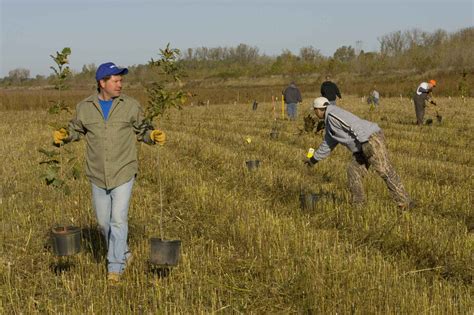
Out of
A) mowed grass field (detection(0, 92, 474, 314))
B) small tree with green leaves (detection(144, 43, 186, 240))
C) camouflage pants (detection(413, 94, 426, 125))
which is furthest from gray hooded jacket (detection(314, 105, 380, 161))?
camouflage pants (detection(413, 94, 426, 125))

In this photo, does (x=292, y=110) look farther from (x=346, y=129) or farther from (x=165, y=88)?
(x=165, y=88)

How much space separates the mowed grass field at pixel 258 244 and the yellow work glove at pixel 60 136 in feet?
2.93

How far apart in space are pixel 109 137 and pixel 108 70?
0.58m

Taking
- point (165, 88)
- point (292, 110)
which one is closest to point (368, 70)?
point (292, 110)

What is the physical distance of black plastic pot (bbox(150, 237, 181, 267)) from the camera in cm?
425

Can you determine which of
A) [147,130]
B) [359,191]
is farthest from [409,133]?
[147,130]

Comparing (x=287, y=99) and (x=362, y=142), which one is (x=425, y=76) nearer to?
(x=287, y=99)

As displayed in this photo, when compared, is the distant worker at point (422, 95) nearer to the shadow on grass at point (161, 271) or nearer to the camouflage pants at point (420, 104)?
the camouflage pants at point (420, 104)

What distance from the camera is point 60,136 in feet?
15.5

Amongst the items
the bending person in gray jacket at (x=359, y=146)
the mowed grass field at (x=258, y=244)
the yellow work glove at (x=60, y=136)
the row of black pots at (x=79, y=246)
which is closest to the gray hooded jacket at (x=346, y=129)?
the bending person in gray jacket at (x=359, y=146)

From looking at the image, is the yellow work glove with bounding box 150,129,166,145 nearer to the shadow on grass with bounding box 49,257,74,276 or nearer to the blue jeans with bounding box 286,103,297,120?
the shadow on grass with bounding box 49,257,74,276

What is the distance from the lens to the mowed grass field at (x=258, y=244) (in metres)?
4.15

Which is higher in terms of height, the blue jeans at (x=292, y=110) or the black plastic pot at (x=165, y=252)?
the blue jeans at (x=292, y=110)

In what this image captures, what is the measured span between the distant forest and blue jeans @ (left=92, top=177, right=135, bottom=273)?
26195 mm
